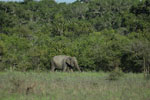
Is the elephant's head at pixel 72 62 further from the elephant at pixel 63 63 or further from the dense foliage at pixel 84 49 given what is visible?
the dense foliage at pixel 84 49

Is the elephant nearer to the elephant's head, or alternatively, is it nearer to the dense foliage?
the elephant's head

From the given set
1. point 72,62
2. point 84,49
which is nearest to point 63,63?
point 72,62

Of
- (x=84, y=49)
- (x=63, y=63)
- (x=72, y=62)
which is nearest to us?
(x=72, y=62)

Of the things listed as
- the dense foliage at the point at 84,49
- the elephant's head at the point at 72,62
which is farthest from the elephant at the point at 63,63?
the dense foliage at the point at 84,49

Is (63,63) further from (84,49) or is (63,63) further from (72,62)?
(84,49)

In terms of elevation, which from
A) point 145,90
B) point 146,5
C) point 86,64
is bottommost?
point 86,64

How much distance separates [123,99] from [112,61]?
17979 mm

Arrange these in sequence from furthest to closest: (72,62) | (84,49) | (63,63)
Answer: (84,49)
(63,63)
(72,62)

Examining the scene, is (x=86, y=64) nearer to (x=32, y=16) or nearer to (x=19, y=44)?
(x=19, y=44)

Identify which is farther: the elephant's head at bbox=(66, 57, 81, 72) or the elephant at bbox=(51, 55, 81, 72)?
the elephant at bbox=(51, 55, 81, 72)

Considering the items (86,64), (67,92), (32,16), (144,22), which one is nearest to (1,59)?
(86,64)

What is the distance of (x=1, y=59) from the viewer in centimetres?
2791

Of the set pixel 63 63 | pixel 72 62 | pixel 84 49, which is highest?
pixel 84 49

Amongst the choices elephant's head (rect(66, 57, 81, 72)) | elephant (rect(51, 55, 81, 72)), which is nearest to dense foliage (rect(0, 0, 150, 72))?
elephant (rect(51, 55, 81, 72))
